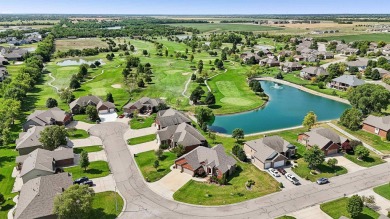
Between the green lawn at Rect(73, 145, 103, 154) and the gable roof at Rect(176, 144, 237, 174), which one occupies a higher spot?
the gable roof at Rect(176, 144, 237, 174)

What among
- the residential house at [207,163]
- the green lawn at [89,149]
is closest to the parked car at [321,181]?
Answer: the residential house at [207,163]

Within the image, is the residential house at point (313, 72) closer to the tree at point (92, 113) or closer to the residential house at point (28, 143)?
the tree at point (92, 113)

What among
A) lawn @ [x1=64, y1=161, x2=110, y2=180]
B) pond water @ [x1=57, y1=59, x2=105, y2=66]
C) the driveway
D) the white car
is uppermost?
the white car

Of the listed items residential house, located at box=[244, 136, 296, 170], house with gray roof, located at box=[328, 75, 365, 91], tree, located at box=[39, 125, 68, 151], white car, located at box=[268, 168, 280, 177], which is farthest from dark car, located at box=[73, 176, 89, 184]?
house with gray roof, located at box=[328, 75, 365, 91]

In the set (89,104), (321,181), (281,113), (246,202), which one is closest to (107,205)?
(246,202)

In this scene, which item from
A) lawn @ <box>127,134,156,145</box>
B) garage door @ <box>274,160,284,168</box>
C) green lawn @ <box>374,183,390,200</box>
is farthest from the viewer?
lawn @ <box>127,134,156,145</box>

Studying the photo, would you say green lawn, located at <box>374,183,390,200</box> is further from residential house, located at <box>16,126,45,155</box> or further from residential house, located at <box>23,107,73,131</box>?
residential house, located at <box>23,107,73,131</box>
